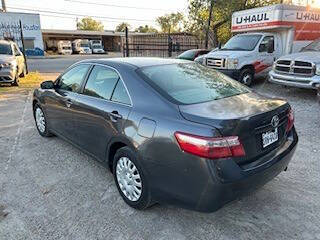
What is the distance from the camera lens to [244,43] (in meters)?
10.6

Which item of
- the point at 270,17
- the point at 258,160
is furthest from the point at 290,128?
the point at 270,17

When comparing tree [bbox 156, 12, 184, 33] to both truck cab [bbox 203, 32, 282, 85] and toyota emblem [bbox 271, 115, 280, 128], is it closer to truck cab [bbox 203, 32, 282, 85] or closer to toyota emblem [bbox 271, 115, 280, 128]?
truck cab [bbox 203, 32, 282, 85]

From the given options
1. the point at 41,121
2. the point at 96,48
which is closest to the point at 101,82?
the point at 41,121

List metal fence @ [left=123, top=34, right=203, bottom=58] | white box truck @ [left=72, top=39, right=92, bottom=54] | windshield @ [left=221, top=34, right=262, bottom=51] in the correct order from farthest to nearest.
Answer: white box truck @ [left=72, top=39, right=92, bottom=54] → metal fence @ [left=123, top=34, right=203, bottom=58] → windshield @ [left=221, top=34, right=262, bottom=51]

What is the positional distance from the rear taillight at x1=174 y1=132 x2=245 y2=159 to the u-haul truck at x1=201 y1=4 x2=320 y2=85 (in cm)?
766

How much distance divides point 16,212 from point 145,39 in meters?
25.3

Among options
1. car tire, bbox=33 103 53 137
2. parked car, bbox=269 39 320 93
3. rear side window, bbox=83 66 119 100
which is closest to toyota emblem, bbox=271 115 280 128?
rear side window, bbox=83 66 119 100

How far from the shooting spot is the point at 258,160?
9.04 ft

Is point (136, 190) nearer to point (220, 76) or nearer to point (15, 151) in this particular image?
point (220, 76)

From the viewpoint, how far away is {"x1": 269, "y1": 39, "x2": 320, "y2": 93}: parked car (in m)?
7.84

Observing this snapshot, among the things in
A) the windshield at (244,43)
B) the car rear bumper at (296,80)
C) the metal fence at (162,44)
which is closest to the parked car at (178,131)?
the car rear bumper at (296,80)

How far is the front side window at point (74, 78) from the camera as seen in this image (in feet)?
13.7

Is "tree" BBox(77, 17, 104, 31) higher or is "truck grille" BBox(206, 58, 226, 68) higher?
"tree" BBox(77, 17, 104, 31)

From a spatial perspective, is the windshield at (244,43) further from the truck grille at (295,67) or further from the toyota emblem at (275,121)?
the toyota emblem at (275,121)
